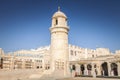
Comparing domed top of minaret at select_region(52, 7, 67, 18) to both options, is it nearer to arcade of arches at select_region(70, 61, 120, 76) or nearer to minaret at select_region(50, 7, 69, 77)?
minaret at select_region(50, 7, 69, 77)

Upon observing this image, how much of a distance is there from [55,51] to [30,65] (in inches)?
769

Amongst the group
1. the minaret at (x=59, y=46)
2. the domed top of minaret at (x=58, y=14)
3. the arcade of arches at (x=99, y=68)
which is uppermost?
the domed top of minaret at (x=58, y=14)

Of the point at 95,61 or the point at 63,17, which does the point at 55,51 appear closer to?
the point at 63,17

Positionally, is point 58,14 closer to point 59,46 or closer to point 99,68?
point 59,46

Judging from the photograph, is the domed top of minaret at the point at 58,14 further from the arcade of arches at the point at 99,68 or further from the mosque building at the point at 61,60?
the arcade of arches at the point at 99,68

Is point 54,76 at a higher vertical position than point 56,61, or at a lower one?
lower

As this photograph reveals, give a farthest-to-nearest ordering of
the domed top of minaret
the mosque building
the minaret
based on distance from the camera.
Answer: the domed top of minaret
the mosque building
the minaret

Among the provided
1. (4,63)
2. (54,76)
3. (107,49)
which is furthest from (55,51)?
(107,49)

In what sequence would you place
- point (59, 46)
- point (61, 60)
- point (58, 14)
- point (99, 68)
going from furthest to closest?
point (99, 68)
point (58, 14)
point (59, 46)
point (61, 60)

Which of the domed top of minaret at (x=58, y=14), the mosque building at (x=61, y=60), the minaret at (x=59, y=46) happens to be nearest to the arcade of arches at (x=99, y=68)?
the mosque building at (x=61, y=60)

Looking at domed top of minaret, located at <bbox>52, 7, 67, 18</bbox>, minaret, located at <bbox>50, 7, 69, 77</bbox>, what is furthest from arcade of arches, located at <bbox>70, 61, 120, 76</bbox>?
domed top of minaret, located at <bbox>52, 7, 67, 18</bbox>

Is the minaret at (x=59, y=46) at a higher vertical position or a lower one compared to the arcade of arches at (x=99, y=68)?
higher

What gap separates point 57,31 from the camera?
25797 mm

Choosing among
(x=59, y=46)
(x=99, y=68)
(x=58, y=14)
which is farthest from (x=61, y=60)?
(x=99, y=68)
